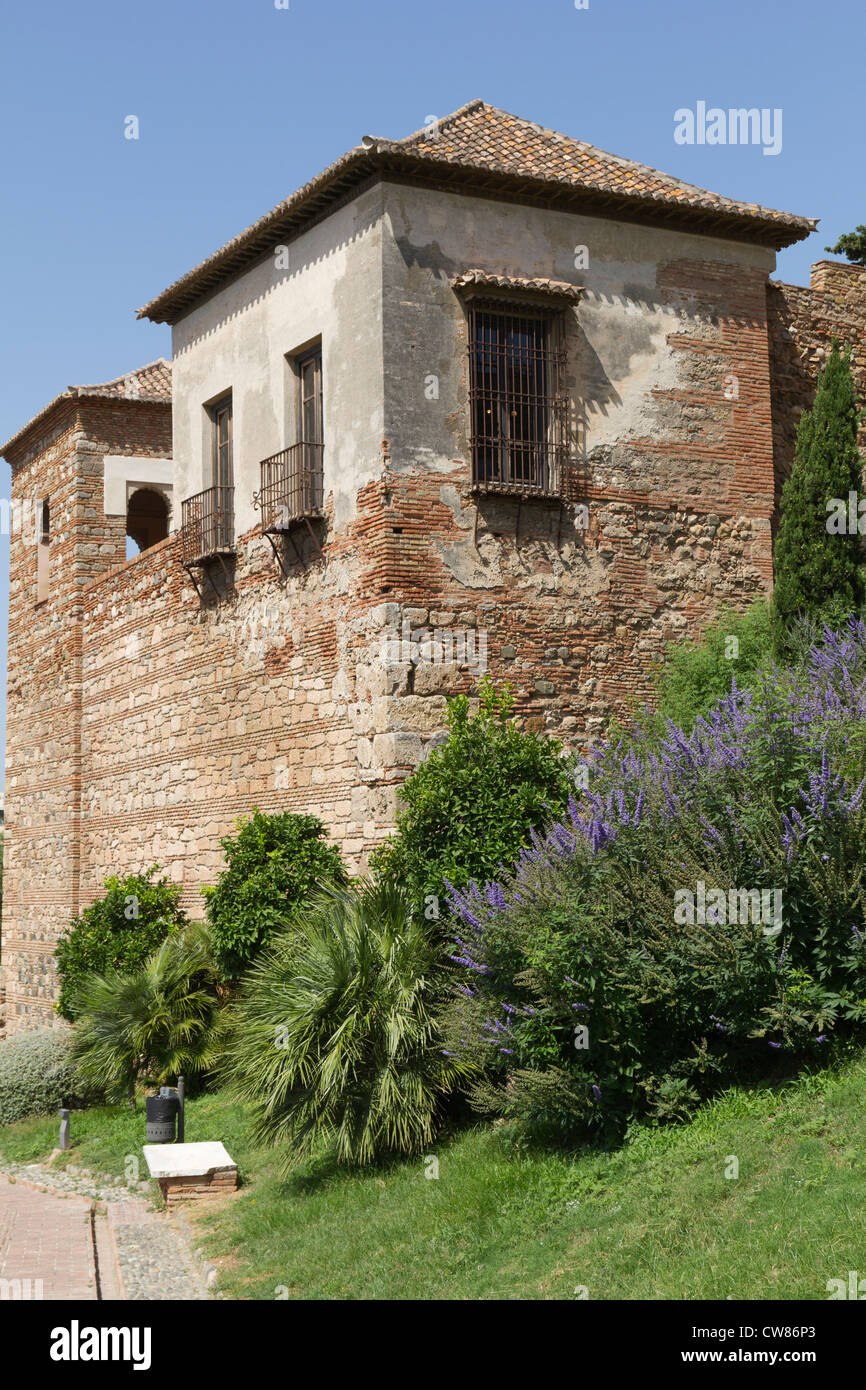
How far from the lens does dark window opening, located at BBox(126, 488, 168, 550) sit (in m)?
28.8

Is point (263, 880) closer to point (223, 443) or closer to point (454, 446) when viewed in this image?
point (454, 446)

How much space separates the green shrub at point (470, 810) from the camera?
11.7m

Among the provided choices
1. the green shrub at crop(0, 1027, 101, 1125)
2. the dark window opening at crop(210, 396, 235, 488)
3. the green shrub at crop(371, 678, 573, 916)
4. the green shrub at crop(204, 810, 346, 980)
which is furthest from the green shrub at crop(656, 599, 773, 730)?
the green shrub at crop(0, 1027, 101, 1125)

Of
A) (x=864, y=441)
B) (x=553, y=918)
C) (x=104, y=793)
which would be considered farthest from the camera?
(x=104, y=793)

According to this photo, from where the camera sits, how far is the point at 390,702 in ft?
46.5

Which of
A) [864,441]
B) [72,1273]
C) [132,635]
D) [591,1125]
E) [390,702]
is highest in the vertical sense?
[864,441]

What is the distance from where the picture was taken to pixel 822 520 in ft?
49.5

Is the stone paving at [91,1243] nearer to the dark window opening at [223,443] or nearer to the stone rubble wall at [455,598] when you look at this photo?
the stone rubble wall at [455,598]

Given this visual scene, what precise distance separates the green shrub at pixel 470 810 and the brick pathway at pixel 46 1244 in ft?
11.6

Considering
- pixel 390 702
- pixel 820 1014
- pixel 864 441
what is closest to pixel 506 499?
pixel 390 702

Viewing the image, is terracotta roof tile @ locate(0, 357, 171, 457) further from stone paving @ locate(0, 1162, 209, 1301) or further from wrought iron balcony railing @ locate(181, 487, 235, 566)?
stone paving @ locate(0, 1162, 209, 1301)

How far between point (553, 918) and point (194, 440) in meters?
11.4

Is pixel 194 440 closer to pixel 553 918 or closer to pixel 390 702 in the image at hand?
pixel 390 702

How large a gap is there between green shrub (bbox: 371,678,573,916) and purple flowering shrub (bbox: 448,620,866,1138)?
6.52ft
